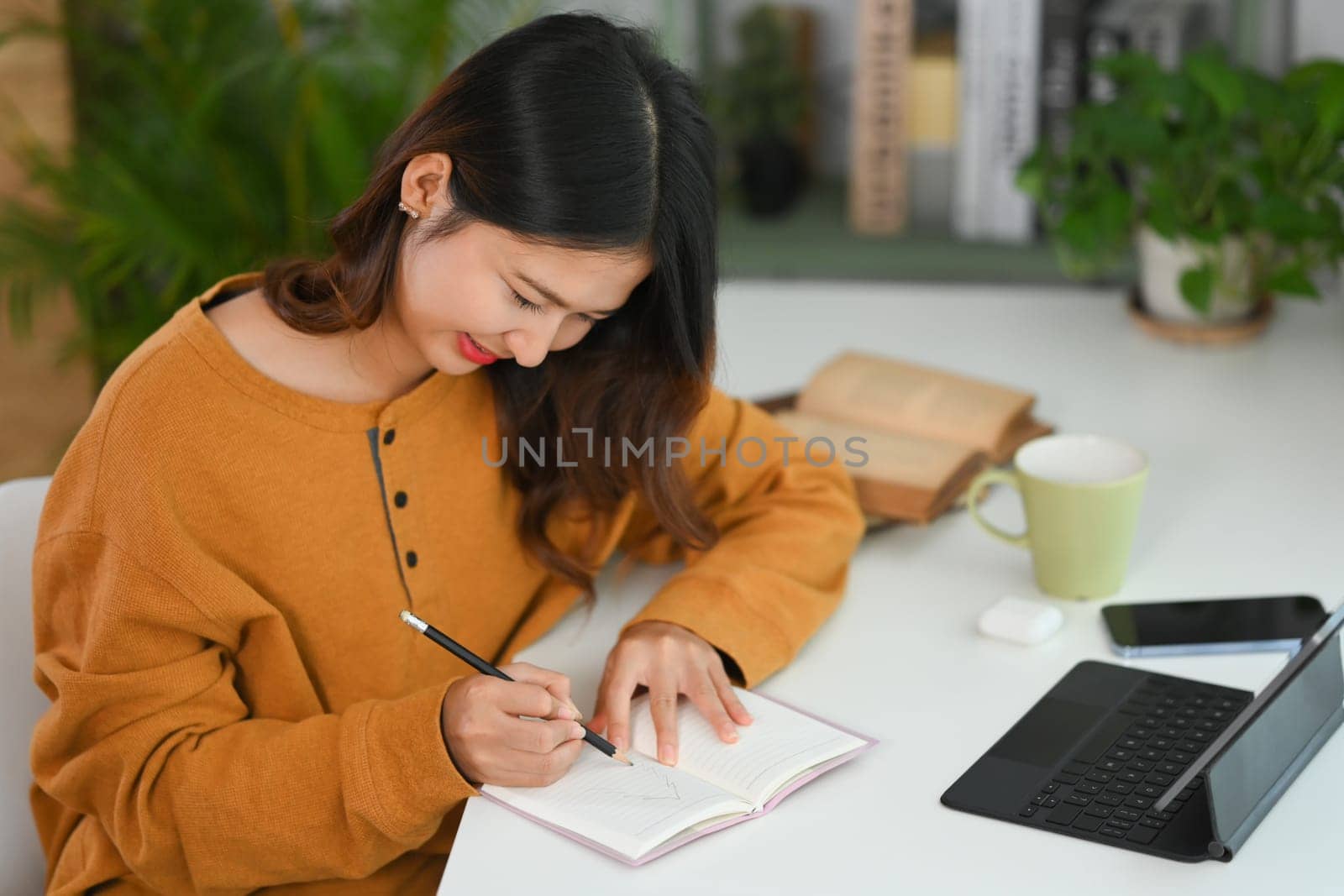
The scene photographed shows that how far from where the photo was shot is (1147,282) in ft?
5.83

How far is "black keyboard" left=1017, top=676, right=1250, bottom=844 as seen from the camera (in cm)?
95

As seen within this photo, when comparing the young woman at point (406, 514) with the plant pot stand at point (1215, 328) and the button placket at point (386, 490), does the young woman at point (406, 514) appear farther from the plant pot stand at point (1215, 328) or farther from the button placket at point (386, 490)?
the plant pot stand at point (1215, 328)

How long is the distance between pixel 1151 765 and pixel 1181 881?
0.40 feet

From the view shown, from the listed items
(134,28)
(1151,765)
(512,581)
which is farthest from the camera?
(134,28)

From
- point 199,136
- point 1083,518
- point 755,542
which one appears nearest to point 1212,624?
point 1083,518

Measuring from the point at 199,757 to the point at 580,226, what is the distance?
0.44 m

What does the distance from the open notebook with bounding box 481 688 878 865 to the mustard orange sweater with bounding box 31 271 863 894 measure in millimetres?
64

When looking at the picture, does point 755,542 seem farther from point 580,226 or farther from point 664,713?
point 580,226

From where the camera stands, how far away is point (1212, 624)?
46.1 inches

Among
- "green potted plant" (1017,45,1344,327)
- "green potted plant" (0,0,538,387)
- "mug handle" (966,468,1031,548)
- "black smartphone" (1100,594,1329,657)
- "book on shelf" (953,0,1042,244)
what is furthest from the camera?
"green potted plant" (0,0,538,387)

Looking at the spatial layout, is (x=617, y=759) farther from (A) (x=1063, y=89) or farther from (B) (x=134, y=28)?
(B) (x=134, y=28)

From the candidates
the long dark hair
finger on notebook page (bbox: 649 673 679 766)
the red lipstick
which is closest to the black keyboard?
finger on notebook page (bbox: 649 673 679 766)

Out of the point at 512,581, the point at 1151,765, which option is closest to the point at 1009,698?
the point at 1151,765

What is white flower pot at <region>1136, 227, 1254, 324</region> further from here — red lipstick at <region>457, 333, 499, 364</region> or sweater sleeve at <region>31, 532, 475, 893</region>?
sweater sleeve at <region>31, 532, 475, 893</region>
